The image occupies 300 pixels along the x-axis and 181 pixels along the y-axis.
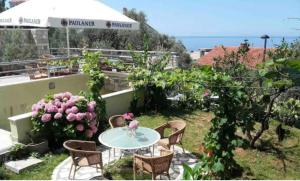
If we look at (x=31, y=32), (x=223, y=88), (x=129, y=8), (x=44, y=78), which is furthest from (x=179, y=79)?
(x=129, y=8)

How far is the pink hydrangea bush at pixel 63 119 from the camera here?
331 inches

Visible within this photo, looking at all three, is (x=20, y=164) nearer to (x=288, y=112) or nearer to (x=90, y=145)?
(x=90, y=145)

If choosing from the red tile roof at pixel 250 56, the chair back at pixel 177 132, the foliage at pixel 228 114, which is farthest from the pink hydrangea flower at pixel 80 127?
the red tile roof at pixel 250 56

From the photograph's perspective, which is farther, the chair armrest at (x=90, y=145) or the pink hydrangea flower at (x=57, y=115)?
the pink hydrangea flower at (x=57, y=115)

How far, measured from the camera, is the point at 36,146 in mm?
8227

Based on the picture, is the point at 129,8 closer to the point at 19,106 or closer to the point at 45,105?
the point at 19,106

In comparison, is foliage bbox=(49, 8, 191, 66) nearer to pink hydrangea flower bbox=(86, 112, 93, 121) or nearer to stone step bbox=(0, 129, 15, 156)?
stone step bbox=(0, 129, 15, 156)

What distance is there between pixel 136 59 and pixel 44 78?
11.5ft

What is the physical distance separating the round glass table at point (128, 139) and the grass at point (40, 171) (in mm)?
1348

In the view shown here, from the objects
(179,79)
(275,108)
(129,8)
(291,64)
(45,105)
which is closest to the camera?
(291,64)

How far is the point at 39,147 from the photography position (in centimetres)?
830

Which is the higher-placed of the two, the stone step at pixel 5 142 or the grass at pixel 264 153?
the stone step at pixel 5 142

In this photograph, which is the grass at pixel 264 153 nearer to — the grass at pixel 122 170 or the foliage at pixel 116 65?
the grass at pixel 122 170

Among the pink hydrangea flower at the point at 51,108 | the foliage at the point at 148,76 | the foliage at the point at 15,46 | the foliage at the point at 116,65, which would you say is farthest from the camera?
the foliage at the point at 15,46
